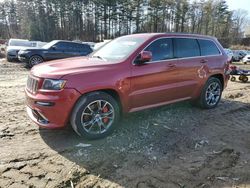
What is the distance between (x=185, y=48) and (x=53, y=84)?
318 centimetres

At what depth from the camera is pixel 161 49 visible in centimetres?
544

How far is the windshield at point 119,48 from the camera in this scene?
508 cm

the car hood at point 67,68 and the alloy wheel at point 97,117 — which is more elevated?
the car hood at point 67,68

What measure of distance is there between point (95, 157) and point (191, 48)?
352 centimetres

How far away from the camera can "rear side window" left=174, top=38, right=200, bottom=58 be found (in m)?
5.77

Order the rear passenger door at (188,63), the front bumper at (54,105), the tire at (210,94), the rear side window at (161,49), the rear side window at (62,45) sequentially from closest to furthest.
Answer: the front bumper at (54,105)
the rear side window at (161,49)
the rear passenger door at (188,63)
the tire at (210,94)
the rear side window at (62,45)

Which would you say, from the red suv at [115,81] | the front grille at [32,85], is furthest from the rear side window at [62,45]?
the front grille at [32,85]

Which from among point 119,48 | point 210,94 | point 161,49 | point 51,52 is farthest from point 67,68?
point 51,52

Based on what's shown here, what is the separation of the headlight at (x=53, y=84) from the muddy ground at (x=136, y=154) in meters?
0.99

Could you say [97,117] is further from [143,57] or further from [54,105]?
[143,57]

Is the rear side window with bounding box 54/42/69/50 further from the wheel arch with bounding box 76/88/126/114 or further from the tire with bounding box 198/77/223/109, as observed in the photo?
the wheel arch with bounding box 76/88/126/114

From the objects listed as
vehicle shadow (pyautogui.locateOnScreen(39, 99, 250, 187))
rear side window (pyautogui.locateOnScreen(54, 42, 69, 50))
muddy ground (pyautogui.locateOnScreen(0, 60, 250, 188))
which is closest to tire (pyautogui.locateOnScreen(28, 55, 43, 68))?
rear side window (pyautogui.locateOnScreen(54, 42, 69, 50))

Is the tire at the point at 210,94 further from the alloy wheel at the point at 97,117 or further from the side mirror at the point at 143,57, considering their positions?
the alloy wheel at the point at 97,117

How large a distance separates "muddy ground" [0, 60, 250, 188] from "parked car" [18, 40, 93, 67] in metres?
9.65
